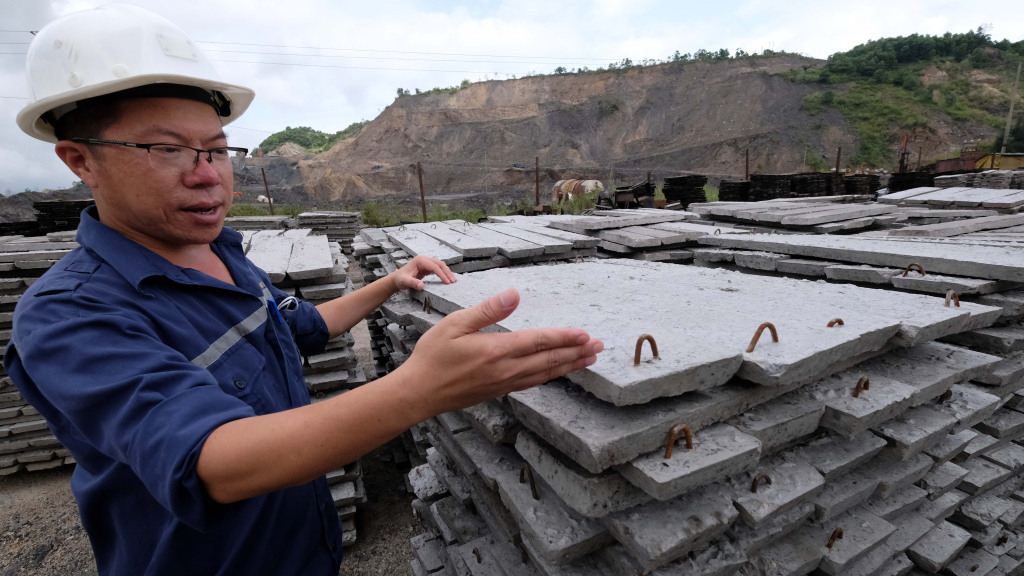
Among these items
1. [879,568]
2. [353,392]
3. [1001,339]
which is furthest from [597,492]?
[1001,339]

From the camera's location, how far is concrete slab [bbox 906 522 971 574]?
1.93 metres

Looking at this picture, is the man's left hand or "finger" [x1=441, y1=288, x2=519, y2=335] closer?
"finger" [x1=441, y1=288, x2=519, y2=335]

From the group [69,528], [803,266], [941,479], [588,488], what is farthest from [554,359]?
[69,528]

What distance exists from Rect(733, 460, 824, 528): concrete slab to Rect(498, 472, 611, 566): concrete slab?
41 centimetres

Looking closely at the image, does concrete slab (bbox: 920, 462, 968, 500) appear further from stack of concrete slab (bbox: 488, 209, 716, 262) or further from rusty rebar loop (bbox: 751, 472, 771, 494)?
stack of concrete slab (bbox: 488, 209, 716, 262)

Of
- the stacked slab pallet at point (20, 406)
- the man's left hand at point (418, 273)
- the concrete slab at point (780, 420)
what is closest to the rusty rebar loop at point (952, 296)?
the concrete slab at point (780, 420)

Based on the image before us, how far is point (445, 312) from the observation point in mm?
2139

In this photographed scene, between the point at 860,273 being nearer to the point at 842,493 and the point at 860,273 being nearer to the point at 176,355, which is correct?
the point at 842,493

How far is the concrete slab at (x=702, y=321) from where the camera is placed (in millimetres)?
1240

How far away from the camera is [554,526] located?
132 cm

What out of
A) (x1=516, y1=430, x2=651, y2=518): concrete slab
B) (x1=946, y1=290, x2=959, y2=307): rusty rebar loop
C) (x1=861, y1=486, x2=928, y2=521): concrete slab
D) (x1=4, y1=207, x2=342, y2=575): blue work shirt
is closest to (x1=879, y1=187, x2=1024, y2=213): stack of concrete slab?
(x1=946, y1=290, x2=959, y2=307): rusty rebar loop

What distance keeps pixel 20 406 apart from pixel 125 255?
437cm

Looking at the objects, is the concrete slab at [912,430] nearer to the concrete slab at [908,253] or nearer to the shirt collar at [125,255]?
the concrete slab at [908,253]

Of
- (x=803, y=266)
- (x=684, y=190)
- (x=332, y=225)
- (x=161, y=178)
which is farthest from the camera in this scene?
(x=684, y=190)
